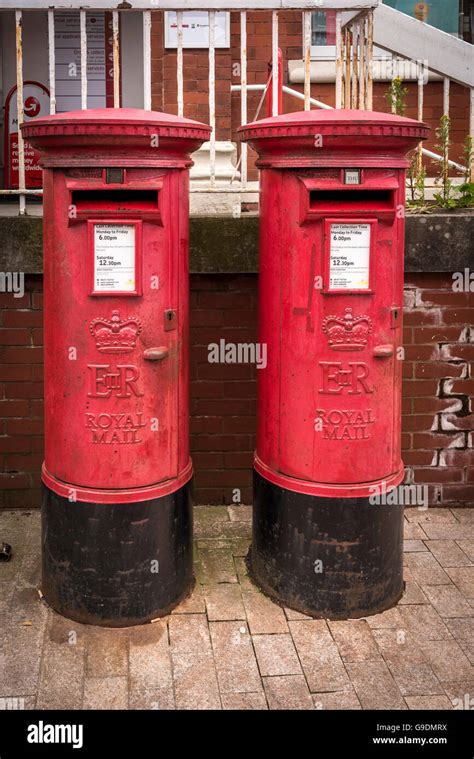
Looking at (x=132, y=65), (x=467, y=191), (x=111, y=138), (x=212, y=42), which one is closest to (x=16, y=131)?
(x=132, y=65)

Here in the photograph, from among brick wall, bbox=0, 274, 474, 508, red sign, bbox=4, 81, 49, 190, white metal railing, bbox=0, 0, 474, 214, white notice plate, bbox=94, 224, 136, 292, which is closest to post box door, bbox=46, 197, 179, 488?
white notice plate, bbox=94, 224, 136, 292

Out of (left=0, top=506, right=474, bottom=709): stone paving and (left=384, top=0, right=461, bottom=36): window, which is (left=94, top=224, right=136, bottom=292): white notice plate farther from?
(left=384, top=0, right=461, bottom=36): window

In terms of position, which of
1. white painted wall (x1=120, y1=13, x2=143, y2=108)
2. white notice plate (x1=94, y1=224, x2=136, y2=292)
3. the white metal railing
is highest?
white painted wall (x1=120, y1=13, x2=143, y2=108)

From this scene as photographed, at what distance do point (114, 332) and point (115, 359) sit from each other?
4.4 inches

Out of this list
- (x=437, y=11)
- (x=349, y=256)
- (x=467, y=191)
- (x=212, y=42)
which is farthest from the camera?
(x=437, y=11)

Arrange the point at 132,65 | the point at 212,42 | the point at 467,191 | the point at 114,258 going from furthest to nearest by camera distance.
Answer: the point at 132,65, the point at 467,191, the point at 212,42, the point at 114,258

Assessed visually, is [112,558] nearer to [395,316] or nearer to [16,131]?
[395,316]

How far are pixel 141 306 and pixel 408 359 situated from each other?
199cm

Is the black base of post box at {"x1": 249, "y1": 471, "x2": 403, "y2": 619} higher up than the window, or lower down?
lower down

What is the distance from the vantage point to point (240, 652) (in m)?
3.77

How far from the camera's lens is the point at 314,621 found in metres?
4.03

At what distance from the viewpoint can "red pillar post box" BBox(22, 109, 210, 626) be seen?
3.67 metres

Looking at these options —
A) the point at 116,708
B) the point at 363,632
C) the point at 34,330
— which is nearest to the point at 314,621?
the point at 363,632

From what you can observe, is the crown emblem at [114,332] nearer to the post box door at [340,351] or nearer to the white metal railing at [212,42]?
the post box door at [340,351]
